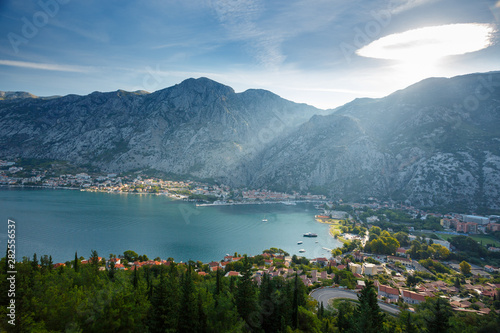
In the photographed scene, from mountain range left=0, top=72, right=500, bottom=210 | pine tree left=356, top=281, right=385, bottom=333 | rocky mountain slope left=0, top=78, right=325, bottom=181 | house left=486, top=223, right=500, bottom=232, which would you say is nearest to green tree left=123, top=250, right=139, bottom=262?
pine tree left=356, top=281, right=385, bottom=333

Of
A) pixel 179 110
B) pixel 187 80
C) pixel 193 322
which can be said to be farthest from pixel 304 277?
pixel 187 80

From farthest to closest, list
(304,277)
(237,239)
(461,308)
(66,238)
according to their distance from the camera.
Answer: (237,239) → (66,238) → (304,277) → (461,308)

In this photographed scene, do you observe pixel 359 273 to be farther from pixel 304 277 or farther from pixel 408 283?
pixel 304 277

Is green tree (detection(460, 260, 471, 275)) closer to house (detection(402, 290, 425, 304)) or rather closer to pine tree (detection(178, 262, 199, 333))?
house (detection(402, 290, 425, 304))

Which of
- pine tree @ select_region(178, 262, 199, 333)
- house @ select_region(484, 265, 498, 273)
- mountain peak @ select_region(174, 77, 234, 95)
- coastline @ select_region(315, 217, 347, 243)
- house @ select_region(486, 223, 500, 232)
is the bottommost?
coastline @ select_region(315, 217, 347, 243)

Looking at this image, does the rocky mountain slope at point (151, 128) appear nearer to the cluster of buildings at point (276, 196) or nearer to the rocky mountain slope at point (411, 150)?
the cluster of buildings at point (276, 196)

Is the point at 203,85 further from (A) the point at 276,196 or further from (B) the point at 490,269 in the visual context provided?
(B) the point at 490,269
